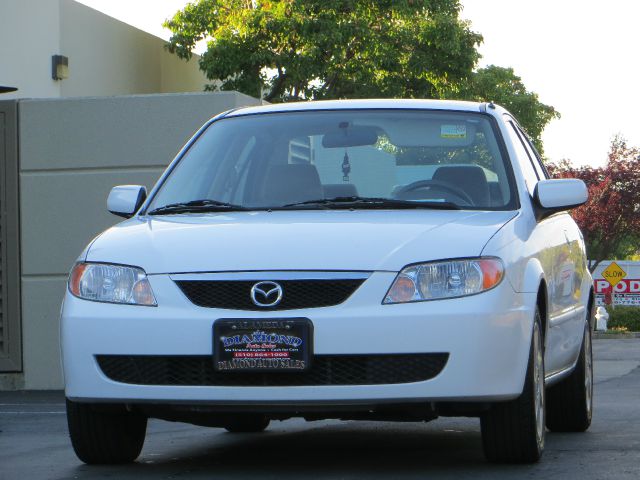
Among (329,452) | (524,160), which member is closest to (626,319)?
(524,160)

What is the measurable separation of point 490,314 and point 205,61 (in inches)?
1155

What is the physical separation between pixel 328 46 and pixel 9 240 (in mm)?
20333

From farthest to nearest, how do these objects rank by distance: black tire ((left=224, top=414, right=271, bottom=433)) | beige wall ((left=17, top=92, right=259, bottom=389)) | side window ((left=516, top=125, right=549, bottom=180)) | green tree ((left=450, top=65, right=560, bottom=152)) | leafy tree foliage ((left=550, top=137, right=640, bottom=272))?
leafy tree foliage ((left=550, top=137, right=640, bottom=272))
green tree ((left=450, top=65, right=560, bottom=152))
beige wall ((left=17, top=92, right=259, bottom=389))
black tire ((left=224, top=414, right=271, bottom=433))
side window ((left=516, top=125, right=549, bottom=180))

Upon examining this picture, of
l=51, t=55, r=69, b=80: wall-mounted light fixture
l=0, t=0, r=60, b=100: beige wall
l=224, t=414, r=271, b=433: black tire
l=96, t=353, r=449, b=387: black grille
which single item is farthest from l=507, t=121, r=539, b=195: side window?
l=0, t=0, r=60, b=100: beige wall

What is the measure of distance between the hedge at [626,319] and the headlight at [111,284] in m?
41.9

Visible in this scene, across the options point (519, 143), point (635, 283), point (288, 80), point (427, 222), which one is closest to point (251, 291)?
point (427, 222)

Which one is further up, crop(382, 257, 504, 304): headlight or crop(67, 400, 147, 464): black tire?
crop(382, 257, 504, 304): headlight

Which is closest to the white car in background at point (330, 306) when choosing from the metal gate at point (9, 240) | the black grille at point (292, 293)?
the black grille at point (292, 293)

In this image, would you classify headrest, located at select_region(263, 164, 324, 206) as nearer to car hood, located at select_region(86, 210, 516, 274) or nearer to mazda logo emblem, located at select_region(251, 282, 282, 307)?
car hood, located at select_region(86, 210, 516, 274)

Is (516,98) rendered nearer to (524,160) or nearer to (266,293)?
(524,160)

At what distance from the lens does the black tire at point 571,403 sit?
830 cm

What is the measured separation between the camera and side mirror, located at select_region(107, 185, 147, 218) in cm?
727

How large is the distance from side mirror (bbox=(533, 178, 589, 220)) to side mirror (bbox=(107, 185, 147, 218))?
6.09ft

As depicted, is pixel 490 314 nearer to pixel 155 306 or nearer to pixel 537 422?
pixel 537 422
